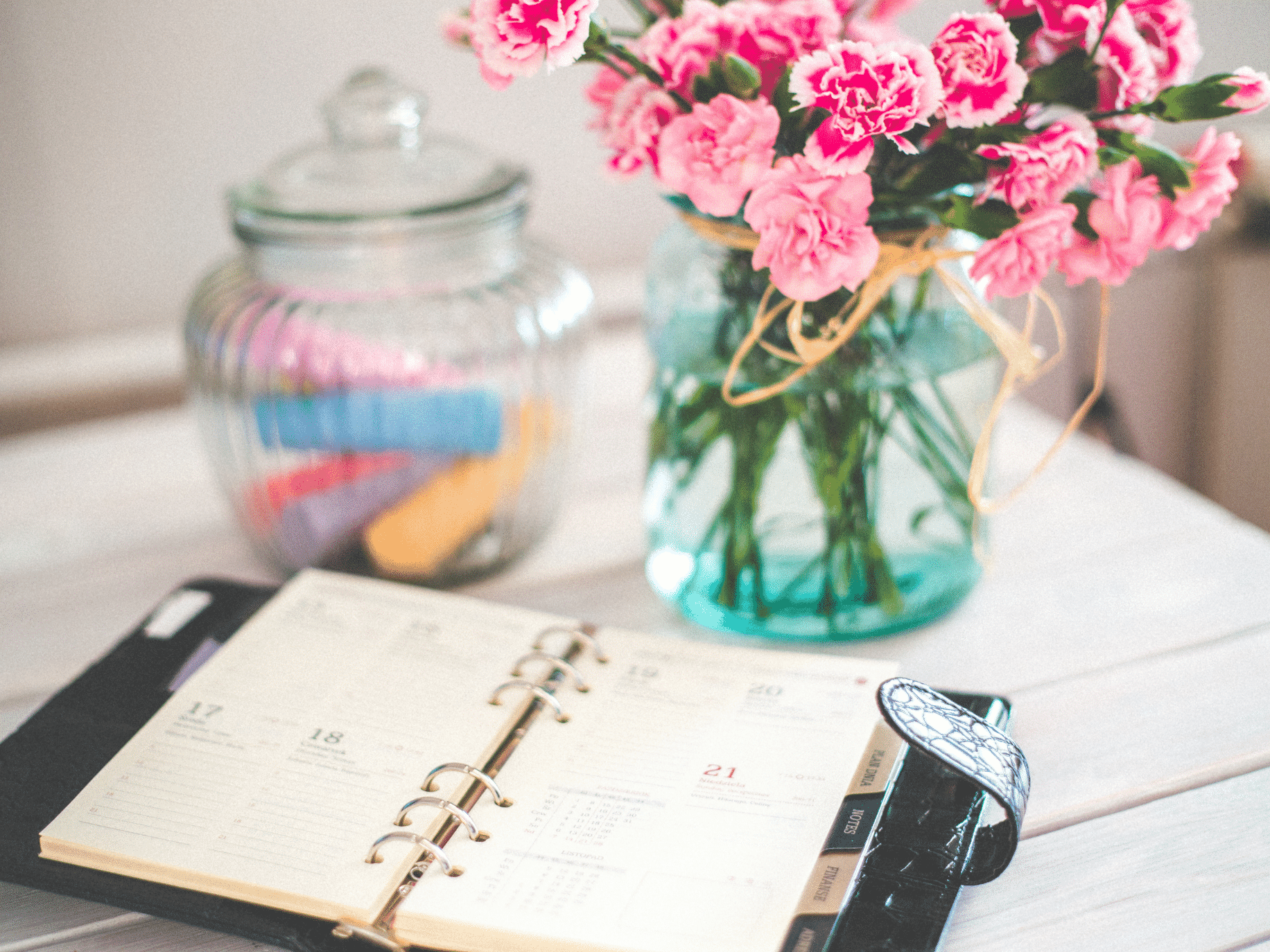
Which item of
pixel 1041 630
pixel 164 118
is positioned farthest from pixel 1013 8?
pixel 164 118

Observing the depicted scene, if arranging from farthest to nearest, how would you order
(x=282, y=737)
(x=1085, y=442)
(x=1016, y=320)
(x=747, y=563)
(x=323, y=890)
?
(x=1016, y=320) < (x=1085, y=442) < (x=747, y=563) < (x=282, y=737) < (x=323, y=890)

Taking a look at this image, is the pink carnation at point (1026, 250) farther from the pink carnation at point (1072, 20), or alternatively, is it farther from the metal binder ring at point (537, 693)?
the metal binder ring at point (537, 693)

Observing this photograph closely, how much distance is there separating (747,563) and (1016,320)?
956mm

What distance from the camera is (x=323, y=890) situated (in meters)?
0.51

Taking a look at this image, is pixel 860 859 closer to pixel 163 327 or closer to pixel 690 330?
pixel 690 330

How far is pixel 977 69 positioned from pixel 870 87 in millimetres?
59

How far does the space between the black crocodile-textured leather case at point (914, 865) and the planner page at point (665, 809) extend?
29 millimetres

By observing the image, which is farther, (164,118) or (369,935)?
(164,118)

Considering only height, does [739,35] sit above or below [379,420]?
above

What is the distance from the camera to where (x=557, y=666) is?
0.66 metres

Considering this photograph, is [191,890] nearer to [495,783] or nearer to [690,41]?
[495,783]

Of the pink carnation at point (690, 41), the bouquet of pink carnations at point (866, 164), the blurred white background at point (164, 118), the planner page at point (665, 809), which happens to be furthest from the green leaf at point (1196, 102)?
the blurred white background at point (164, 118)

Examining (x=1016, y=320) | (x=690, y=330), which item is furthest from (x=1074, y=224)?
(x=1016, y=320)

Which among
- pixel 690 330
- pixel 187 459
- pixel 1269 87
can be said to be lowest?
pixel 187 459
